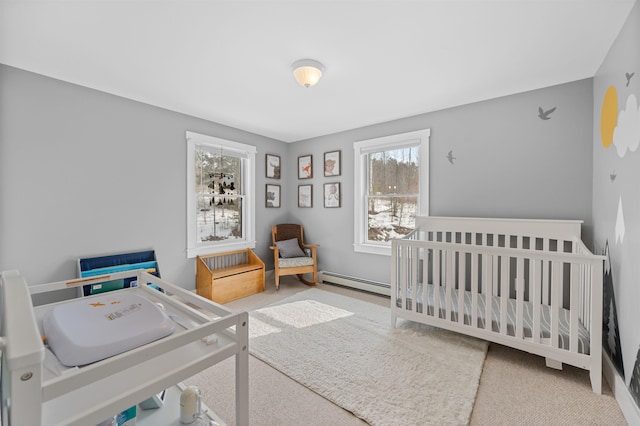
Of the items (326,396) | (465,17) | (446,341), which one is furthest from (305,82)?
(446,341)

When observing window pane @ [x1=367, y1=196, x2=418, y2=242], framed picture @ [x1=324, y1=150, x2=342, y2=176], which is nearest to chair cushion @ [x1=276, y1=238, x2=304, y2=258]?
window pane @ [x1=367, y1=196, x2=418, y2=242]

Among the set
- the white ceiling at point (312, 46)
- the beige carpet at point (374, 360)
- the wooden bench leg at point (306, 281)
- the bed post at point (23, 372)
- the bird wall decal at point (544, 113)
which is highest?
the white ceiling at point (312, 46)

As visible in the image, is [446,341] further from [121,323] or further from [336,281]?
[121,323]

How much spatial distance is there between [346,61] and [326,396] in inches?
93.9

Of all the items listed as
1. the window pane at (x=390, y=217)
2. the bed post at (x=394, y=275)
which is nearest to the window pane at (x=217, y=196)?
the window pane at (x=390, y=217)

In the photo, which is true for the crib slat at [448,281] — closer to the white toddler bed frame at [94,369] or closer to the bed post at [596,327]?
the bed post at [596,327]

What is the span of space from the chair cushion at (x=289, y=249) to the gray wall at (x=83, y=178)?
125 cm

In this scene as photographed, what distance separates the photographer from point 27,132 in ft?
7.65

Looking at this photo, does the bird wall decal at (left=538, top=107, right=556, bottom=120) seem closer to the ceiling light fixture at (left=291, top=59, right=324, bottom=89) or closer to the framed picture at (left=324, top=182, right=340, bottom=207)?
the ceiling light fixture at (left=291, top=59, right=324, bottom=89)

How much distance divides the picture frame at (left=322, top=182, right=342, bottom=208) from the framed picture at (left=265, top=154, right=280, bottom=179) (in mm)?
880

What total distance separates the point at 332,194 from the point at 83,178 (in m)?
2.91

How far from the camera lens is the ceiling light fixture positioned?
2.15 metres

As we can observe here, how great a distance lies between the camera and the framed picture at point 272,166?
4406 mm

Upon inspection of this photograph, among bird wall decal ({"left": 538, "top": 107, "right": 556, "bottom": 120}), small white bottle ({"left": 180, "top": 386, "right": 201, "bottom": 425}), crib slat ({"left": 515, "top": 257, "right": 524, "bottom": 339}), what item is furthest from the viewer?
bird wall decal ({"left": 538, "top": 107, "right": 556, "bottom": 120})
